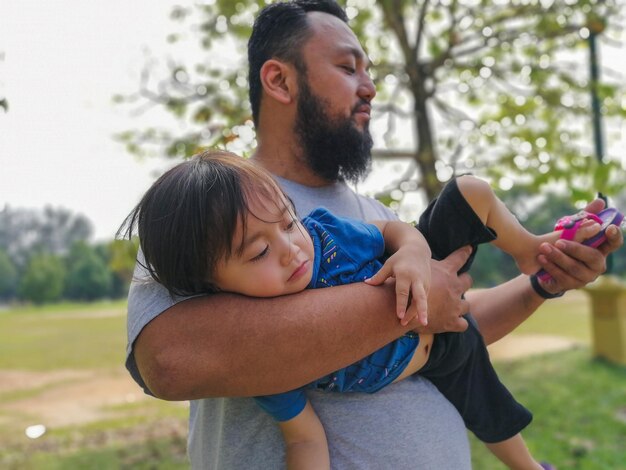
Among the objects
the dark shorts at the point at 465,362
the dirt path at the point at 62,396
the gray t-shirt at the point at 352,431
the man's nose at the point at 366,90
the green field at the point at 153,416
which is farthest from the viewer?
the dirt path at the point at 62,396

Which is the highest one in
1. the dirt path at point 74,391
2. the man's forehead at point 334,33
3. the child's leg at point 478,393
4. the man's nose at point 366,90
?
the man's forehead at point 334,33

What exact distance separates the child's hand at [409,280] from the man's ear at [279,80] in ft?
2.44

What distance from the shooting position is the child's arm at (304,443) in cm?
133

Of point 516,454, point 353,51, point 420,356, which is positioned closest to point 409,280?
point 420,356

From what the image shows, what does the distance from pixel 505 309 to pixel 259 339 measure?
967 millimetres

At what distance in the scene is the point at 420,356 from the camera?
1474mm

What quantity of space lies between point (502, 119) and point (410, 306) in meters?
4.61

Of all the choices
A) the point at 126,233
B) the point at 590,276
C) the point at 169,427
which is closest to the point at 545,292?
the point at 590,276

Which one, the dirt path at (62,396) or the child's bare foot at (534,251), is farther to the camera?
the dirt path at (62,396)

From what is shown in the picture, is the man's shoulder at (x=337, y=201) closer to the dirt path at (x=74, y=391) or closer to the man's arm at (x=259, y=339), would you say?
the man's arm at (x=259, y=339)

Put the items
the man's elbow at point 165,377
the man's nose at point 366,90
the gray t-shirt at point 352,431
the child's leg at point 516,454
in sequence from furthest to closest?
the man's nose at point 366,90
the child's leg at point 516,454
the gray t-shirt at point 352,431
the man's elbow at point 165,377

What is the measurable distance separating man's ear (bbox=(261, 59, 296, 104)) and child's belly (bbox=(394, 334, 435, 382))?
32.9 inches

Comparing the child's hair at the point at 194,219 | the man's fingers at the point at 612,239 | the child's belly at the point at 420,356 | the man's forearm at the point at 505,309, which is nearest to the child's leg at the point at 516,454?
the man's forearm at the point at 505,309

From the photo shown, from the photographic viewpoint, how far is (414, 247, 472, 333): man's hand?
4.49ft
